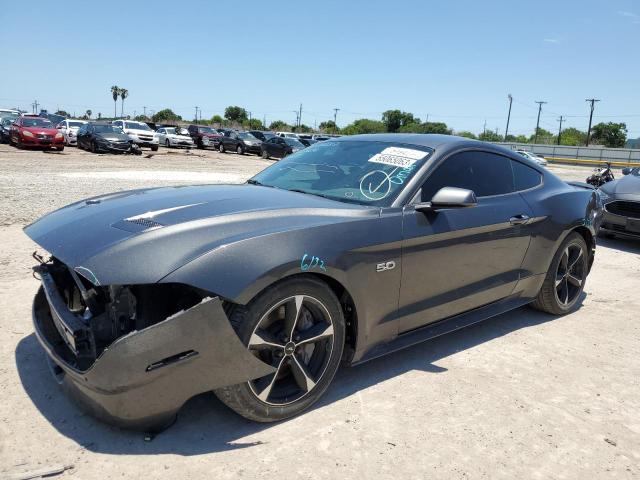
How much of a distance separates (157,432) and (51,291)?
0.98 meters

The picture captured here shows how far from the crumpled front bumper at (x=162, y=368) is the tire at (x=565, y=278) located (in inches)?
121

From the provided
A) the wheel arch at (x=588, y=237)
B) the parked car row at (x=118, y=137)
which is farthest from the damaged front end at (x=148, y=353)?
the parked car row at (x=118, y=137)

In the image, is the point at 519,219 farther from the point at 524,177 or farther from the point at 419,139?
the point at 419,139

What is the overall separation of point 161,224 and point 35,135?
21.8 metres

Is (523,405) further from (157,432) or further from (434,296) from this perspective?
(157,432)

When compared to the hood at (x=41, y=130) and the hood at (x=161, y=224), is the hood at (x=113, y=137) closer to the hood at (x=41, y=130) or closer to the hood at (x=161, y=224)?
the hood at (x=41, y=130)

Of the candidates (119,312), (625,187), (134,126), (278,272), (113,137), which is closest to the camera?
(119,312)

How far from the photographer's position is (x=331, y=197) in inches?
127

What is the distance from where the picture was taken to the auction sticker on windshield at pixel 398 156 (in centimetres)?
334

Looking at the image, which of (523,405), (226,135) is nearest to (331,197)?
(523,405)

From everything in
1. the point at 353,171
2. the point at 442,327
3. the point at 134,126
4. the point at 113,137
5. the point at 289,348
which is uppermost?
the point at 134,126

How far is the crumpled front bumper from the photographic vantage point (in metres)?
2.12

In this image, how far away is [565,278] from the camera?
4578 mm

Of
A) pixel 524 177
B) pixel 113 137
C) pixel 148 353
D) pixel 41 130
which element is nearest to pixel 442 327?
pixel 524 177
